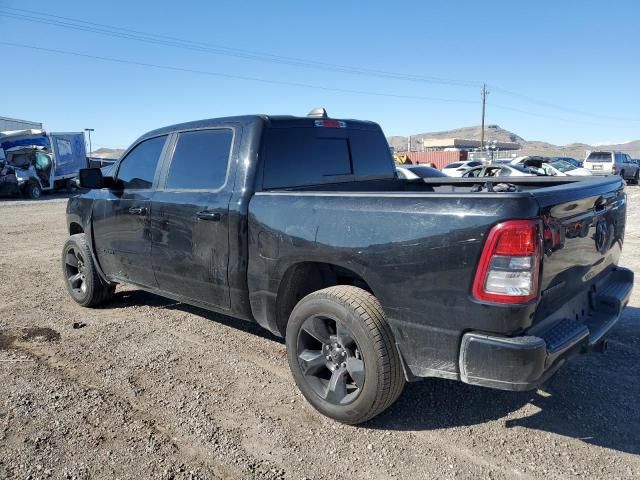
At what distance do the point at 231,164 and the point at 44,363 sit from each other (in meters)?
2.21

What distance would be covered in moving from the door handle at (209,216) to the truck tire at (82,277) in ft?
7.25

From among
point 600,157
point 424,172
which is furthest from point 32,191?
point 600,157

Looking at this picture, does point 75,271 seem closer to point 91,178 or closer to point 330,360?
point 91,178

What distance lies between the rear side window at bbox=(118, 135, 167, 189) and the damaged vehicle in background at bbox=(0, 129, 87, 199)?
67.4ft

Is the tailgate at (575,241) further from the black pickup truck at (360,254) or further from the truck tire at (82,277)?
the truck tire at (82,277)

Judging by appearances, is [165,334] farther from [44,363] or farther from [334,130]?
[334,130]

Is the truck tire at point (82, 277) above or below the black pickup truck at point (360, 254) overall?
below

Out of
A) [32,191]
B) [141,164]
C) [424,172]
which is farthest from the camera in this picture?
[32,191]

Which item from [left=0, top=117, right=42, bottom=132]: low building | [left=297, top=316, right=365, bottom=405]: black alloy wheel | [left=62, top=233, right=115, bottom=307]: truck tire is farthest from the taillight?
[left=0, top=117, right=42, bottom=132]: low building

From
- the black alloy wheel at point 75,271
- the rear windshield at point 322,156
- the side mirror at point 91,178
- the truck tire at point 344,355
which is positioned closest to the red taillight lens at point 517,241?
the truck tire at point 344,355

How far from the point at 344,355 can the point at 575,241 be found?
4.83 ft

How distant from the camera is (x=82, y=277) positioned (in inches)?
222

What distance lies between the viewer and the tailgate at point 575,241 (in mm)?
2516

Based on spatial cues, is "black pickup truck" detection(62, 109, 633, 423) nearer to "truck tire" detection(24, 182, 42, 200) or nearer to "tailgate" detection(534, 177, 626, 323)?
"tailgate" detection(534, 177, 626, 323)
